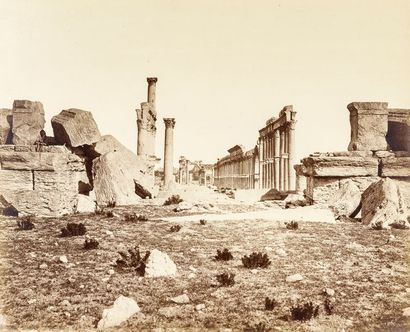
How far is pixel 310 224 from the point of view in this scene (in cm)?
849

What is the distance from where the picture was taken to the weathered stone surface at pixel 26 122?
38.1 ft

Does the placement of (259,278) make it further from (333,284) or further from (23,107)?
(23,107)

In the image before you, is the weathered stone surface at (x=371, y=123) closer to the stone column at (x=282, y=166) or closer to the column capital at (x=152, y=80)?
the stone column at (x=282, y=166)

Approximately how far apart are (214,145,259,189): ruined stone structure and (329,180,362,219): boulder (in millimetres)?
23575

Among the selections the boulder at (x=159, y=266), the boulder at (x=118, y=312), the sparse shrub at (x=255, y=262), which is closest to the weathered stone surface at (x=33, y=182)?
the boulder at (x=159, y=266)

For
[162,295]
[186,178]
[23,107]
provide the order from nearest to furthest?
[162,295] < [23,107] < [186,178]

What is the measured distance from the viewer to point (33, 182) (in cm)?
987

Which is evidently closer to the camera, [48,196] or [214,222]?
[214,222]

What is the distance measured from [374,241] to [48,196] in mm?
7855

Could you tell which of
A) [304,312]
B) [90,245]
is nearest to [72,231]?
[90,245]

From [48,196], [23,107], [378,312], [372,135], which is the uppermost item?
[23,107]

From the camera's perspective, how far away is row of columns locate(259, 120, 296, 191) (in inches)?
890

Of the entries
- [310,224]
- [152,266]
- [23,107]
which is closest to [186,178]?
[23,107]

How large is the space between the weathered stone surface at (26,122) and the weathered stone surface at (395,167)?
10457 mm
